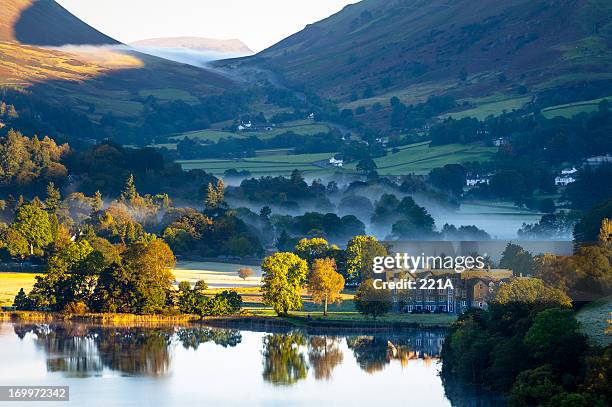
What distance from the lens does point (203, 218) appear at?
91.8 metres

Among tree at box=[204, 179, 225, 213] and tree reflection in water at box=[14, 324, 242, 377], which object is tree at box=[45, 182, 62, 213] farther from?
tree reflection in water at box=[14, 324, 242, 377]

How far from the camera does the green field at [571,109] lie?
467 feet

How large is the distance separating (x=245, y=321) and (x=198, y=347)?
650 centimetres

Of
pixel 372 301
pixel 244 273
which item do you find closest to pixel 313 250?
pixel 244 273

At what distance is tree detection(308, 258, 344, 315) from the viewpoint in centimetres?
6488

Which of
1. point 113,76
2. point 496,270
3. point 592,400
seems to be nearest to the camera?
point 592,400

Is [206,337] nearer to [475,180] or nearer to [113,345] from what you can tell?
[113,345]

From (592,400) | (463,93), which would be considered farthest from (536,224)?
(463,93)

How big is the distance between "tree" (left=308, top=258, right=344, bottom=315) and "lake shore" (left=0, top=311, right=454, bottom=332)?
163cm

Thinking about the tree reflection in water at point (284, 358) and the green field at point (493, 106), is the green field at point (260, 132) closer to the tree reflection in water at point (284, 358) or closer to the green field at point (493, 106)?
the green field at point (493, 106)

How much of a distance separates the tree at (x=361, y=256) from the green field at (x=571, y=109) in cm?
7078

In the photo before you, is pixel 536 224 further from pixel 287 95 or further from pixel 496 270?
pixel 287 95

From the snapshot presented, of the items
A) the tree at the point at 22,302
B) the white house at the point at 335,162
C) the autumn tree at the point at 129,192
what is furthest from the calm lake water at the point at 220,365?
the white house at the point at 335,162

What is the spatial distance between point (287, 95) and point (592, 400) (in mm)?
157667
